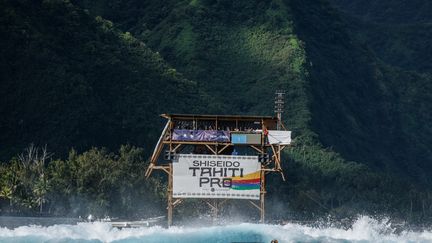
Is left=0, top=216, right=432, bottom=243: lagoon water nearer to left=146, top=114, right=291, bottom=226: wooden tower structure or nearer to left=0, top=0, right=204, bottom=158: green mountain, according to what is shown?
left=146, top=114, right=291, bottom=226: wooden tower structure

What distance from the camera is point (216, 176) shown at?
82688mm

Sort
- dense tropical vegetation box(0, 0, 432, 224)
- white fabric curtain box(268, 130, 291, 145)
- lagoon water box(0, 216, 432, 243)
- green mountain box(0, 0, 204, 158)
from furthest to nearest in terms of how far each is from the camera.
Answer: green mountain box(0, 0, 204, 158)
dense tropical vegetation box(0, 0, 432, 224)
white fabric curtain box(268, 130, 291, 145)
lagoon water box(0, 216, 432, 243)

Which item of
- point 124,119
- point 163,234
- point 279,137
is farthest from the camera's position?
point 124,119

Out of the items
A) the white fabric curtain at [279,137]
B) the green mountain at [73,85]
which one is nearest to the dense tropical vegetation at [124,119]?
the green mountain at [73,85]

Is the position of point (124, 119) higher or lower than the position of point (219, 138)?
higher

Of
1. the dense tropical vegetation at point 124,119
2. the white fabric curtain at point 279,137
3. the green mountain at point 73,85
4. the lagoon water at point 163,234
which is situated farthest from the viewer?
the green mountain at point 73,85

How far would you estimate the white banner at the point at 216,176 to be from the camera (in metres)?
82.7

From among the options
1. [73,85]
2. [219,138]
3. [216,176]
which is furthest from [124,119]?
Answer: [216,176]

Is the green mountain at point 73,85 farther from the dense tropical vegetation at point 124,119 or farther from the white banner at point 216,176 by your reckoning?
the white banner at point 216,176

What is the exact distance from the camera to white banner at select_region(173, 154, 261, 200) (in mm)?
82688

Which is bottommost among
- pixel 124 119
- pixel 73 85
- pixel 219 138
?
pixel 219 138

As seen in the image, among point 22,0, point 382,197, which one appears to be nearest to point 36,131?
point 22,0

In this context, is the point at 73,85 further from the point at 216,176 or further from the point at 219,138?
the point at 216,176

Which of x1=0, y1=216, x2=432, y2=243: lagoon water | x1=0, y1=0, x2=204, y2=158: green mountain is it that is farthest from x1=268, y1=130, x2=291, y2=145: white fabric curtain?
x1=0, y1=0, x2=204, y2=158: green mountain
